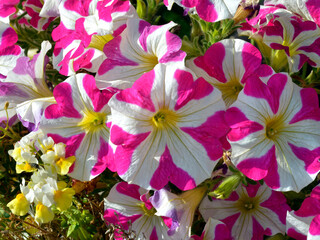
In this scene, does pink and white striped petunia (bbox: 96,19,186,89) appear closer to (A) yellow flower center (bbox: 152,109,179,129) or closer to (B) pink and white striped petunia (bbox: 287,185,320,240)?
(A) yellow flower center (bbox: 152,109,179,129)

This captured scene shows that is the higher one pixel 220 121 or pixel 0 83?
pixel 220 121

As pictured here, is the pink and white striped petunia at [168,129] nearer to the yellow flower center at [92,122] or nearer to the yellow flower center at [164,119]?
the yellow flower center at [164,119]

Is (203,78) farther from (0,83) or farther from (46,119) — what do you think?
(0,83)

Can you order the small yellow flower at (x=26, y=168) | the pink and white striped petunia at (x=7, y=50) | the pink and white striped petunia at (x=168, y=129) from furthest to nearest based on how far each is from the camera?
the pink and white striped petunia at (x=7, y=50), the small yellow flower at (x=26, y=168), the pink and white striped petunia at (x=168, y=129)

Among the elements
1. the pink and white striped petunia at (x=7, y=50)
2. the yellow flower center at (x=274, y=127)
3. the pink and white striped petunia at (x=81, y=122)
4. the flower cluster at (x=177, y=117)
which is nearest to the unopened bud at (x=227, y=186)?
the flower cluster at (x=177, y=117)

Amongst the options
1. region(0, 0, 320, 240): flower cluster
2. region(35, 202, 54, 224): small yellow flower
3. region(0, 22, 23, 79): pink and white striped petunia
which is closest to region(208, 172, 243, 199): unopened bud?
region(0, 0, 320, 240): flower cluster

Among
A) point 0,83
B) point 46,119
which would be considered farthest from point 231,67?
point 0,83

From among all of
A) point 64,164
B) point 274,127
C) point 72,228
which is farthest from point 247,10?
point 72,228
